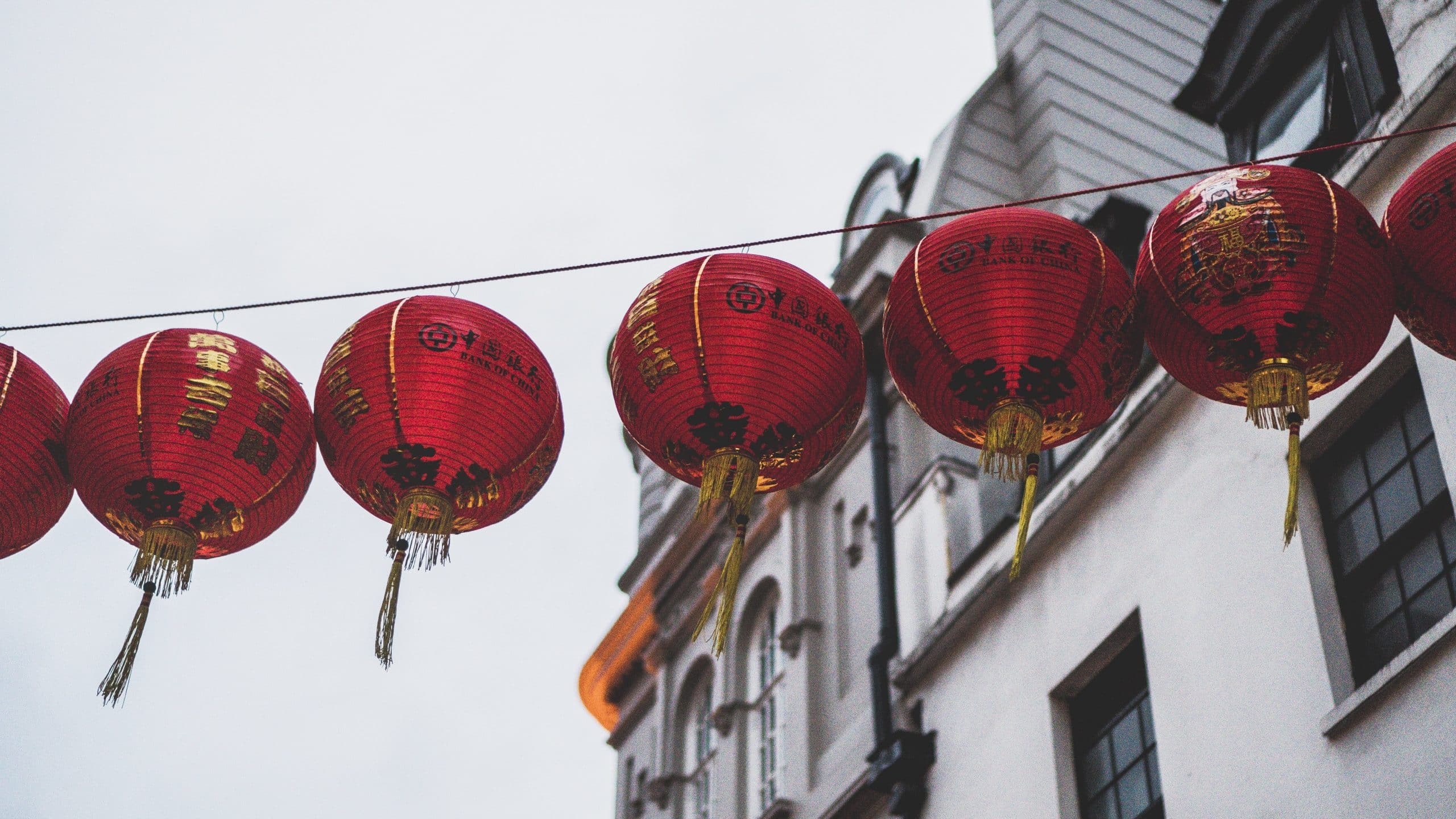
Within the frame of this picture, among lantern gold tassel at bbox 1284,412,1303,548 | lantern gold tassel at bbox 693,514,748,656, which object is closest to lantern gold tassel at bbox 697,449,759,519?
lantern gold tassel at bbox 693,514,748,656

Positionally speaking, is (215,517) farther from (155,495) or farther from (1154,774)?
(1154,774)

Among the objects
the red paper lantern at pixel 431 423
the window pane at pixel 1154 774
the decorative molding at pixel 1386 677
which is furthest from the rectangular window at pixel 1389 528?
the red paper lantern at pixel 431 423

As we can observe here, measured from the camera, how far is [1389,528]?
38.4 ft

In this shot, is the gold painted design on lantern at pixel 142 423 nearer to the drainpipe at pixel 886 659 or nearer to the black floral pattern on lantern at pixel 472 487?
the black floral pattern on lantern at pixel 472 487

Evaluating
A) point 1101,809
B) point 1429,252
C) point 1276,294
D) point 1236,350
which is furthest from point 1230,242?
point 1101,809

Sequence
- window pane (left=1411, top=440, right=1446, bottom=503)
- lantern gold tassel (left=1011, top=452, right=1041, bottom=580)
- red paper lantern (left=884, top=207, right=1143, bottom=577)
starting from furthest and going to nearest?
window pane (left=1411, top=440, right=1446, bottom=503) < red paper lantern (left=884, top=207, right=1143, bottom=577) < lantern gold tassel (left=1011, top=452, right=1041, bottom=580)

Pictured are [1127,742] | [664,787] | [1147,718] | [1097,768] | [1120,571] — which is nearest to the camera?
[1147,718]

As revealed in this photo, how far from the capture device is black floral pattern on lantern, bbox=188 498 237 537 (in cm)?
874

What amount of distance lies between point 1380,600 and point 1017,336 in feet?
16.1

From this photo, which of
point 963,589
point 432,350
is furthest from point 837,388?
point 963,589

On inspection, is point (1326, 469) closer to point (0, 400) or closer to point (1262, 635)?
point (1262, 635)

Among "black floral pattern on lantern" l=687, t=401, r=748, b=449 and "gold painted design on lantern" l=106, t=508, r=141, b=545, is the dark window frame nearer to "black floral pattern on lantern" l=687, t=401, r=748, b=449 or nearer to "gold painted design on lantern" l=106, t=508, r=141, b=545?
"black floral pattern on lantern" l=687, t=401, r=748, b=449

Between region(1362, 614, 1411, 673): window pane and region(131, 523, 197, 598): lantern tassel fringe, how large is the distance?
24.2 ft

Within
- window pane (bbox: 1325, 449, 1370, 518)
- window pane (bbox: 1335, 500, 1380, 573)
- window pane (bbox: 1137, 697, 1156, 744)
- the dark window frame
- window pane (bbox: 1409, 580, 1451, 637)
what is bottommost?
window pane (bbox: 1409, 580, 1451, 637)
